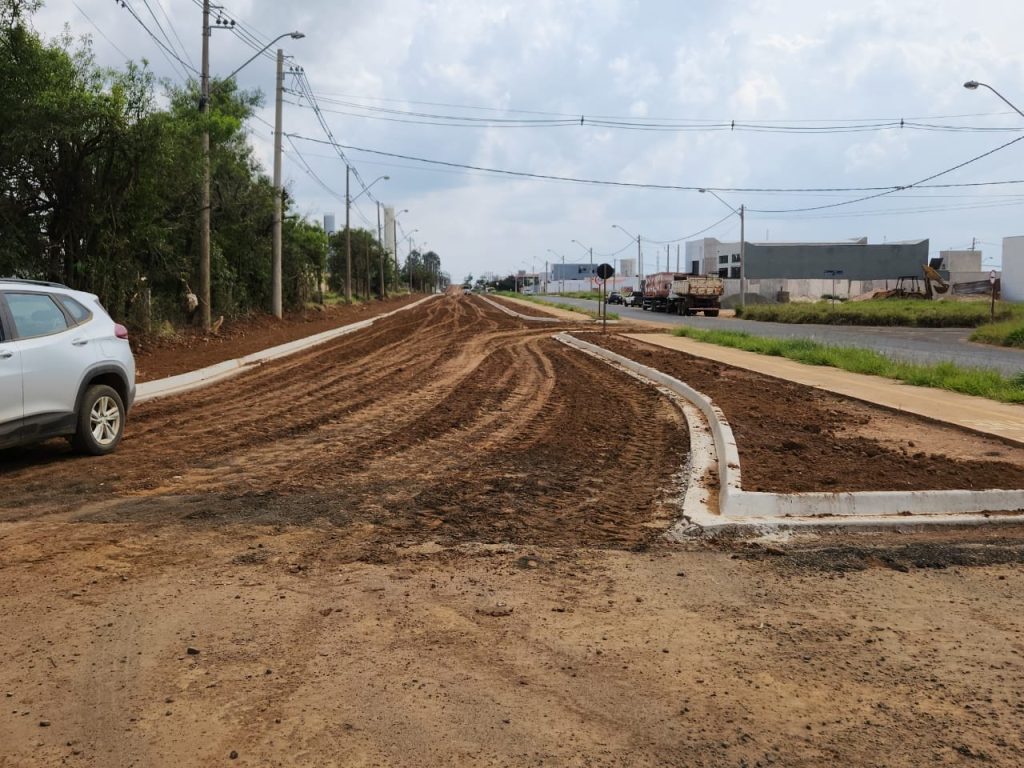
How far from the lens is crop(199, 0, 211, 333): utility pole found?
19578 millimetres

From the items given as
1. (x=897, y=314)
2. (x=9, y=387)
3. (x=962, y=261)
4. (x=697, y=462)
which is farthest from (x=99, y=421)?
(x=962, y=261)

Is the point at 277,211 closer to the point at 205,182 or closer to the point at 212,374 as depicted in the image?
the point at 205,182

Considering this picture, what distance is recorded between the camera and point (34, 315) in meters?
7.48

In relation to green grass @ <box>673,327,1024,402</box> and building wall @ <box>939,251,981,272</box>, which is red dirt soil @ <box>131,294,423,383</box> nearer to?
green grass @ <box>673,327,1024,402</box>

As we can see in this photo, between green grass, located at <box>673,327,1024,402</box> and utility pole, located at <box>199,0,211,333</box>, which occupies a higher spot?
utility pole, located at <box>199,0,211,333</box>

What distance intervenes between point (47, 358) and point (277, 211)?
2248 centimetres

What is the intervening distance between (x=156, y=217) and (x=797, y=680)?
61.1 feet

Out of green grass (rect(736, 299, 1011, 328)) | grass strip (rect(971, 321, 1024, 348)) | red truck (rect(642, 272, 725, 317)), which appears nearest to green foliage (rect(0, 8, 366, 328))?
grass strip (rect(971, 321, 1024, 348))

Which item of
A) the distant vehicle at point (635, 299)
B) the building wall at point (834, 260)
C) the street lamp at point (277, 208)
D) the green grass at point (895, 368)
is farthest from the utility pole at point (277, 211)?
the building wall at point (834, 260)

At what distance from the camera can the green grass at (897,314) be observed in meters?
41.2

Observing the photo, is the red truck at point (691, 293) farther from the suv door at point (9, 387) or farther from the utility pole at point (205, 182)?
the suv door at point (9, 387)

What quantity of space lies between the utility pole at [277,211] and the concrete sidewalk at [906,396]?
15.8m

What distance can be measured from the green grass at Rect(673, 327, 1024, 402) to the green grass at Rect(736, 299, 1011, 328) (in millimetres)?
20059

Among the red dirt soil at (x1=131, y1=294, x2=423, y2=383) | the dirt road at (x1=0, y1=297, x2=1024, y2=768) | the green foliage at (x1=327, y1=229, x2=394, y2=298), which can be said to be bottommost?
the dirt road at (x1=0, y1=297, x2=1024, y2=768)
